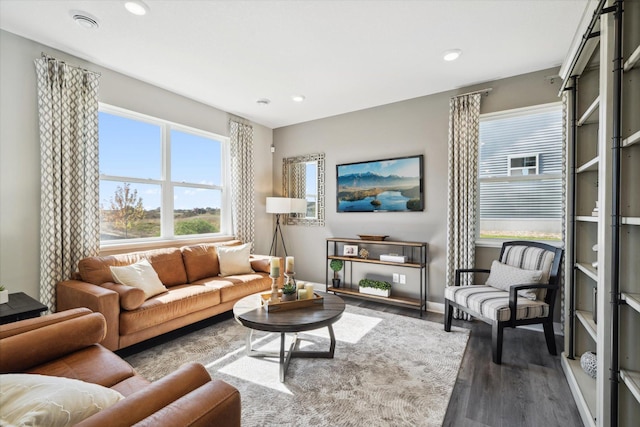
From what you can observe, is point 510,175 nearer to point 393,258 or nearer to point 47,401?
point 393,258

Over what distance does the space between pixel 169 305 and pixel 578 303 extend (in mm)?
3456

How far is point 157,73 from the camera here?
320 cm

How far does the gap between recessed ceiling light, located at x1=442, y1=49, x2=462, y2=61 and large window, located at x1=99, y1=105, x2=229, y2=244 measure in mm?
3151

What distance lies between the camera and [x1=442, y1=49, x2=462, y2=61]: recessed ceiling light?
8.94 feet

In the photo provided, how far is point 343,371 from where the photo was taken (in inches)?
90.7

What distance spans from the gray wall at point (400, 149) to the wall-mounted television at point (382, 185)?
0.09 m

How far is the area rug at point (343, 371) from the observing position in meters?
1.83

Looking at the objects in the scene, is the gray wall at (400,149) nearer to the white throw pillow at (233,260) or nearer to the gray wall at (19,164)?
the white throw pillow at (233,260)

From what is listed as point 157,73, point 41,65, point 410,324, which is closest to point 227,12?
point 157,73

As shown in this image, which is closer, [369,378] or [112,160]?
[369,378]

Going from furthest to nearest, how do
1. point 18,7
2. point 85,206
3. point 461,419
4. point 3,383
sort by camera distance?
1. point 85,206
2. point 18,7
3. point 461,419
4. point 3,383

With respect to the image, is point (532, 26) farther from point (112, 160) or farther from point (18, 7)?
point (112, 160)

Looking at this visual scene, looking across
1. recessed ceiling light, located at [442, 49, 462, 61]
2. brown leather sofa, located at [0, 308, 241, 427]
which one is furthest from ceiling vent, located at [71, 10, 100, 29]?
recessed ceiling light, located at [442, 49, 462, 61]

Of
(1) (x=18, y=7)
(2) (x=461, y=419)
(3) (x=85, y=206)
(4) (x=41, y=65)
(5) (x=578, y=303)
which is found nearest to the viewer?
(2) (x=461, y=419)
